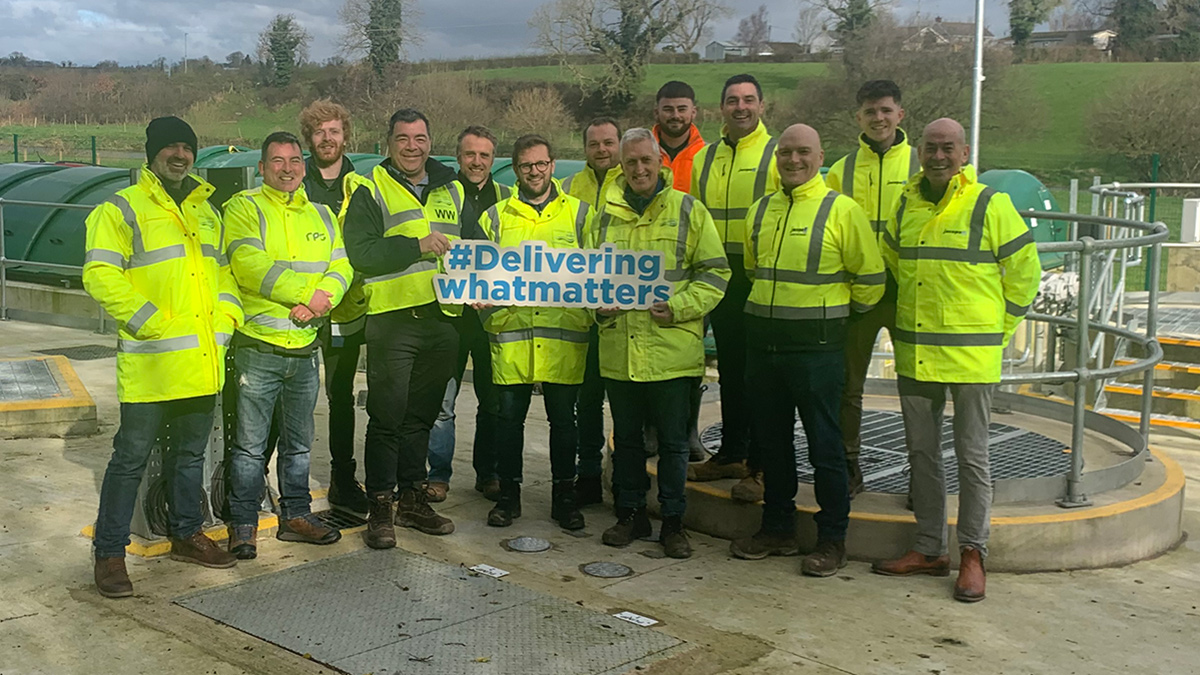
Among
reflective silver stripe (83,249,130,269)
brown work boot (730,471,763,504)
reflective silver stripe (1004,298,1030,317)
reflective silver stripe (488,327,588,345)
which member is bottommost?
brown work boot (730,471,763,504)

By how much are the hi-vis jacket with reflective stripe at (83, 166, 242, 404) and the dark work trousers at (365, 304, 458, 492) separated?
34.5 inches

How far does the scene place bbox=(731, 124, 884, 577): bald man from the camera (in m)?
5.07

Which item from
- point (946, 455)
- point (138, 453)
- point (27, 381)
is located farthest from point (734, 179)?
point (27, 381)

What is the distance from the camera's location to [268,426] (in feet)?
17.6

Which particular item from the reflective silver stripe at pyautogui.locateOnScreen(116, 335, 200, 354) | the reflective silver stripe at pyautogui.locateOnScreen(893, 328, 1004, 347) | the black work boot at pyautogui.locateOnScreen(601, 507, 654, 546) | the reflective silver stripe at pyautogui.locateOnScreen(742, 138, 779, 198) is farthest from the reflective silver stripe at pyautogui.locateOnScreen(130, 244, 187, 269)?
the reflective silver stripe at pyautogui.locateOnScreen(893, 328, 1004, 347)

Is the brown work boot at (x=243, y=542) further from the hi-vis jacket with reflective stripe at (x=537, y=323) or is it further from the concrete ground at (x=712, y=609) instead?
the hi-vis jacket with reflective stripe at (x=537, y=323)

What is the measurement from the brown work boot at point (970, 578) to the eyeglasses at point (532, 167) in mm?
2604

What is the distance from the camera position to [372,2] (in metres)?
57.7

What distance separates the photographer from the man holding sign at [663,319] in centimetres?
534

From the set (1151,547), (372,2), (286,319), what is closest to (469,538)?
(286,319)

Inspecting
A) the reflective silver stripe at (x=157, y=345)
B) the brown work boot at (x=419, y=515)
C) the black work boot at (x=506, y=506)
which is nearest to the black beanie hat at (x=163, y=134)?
the reflective silver stripe at (x=157, y=345)

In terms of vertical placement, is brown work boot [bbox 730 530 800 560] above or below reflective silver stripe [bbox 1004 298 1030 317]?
below

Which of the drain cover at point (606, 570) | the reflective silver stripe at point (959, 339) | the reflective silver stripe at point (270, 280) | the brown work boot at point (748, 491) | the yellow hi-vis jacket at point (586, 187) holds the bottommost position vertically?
the drain cover at point (606, 570)

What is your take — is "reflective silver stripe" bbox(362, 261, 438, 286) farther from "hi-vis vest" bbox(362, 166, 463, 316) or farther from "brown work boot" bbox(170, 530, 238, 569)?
"brown work boot" bbox(170, 530, 238, 569)
